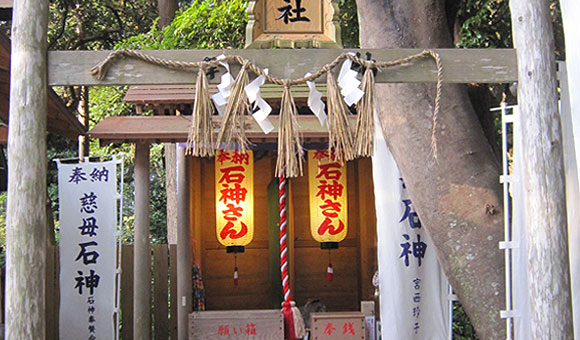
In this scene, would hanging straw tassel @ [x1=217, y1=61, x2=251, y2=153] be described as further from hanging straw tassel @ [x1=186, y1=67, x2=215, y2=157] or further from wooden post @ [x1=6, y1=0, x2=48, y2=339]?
wooden post @ [x1=6, y1=0, x2=48, y2=339]

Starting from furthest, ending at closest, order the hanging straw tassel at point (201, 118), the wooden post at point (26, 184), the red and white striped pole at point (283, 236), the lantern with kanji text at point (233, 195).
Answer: the lantern with kanji text at point (233, 195) → the red and white striped pole at point (283, 236) → the hanging straw tassel at point (201, 118) → the wooden post at point (26, 184)

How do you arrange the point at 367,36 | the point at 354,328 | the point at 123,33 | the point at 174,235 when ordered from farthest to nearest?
1. the point at 123,33
2. the point at 174,235
3. the point at 354,328
4. the point at 367,36

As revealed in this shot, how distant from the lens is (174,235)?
1209 cm

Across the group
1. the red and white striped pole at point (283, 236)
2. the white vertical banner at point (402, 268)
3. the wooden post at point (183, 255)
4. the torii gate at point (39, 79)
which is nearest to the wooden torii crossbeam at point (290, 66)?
the torii gate at point (39, 79)

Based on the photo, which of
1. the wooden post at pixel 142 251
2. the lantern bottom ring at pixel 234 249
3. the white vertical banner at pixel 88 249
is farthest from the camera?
the lantern bottom ring at pixel 234 249

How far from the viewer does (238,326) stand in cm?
888

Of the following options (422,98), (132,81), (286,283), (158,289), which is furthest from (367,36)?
(158,289)

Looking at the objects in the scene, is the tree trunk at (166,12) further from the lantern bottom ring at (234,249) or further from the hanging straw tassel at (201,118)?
the hanging straw tassel at (201,118)

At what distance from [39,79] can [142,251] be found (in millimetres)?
4005

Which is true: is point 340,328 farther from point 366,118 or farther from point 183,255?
point 366,118

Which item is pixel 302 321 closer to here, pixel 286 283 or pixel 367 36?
pixel 286 283

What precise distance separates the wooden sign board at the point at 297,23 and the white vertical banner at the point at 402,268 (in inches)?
63.4

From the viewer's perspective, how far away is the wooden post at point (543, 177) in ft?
14.2

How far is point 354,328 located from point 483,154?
13.1ft
